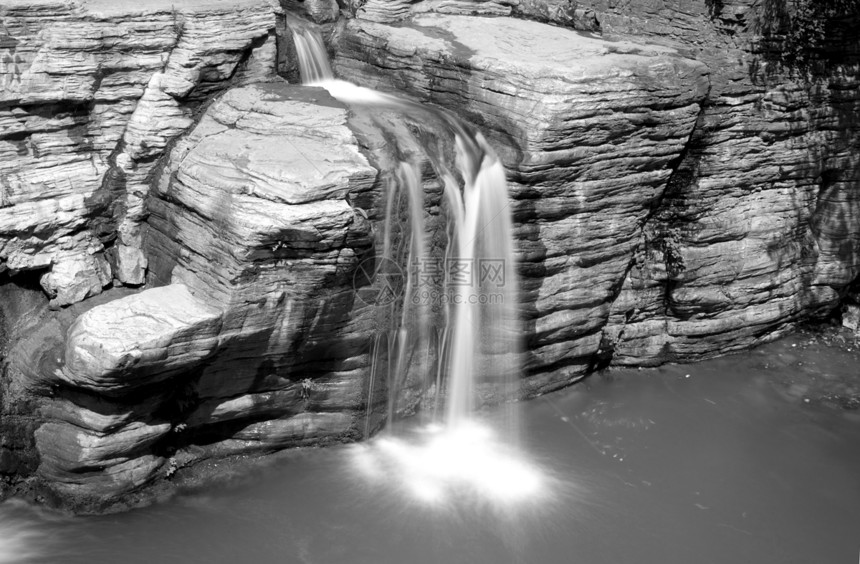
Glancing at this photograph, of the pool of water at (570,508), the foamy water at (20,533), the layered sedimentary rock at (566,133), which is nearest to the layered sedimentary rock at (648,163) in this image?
the layered sedimentary rock at (566,133)

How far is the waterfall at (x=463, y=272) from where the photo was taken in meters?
9.10

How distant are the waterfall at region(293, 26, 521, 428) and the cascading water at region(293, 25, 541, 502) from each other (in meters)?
0.01

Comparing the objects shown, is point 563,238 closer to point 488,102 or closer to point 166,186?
point 488,102

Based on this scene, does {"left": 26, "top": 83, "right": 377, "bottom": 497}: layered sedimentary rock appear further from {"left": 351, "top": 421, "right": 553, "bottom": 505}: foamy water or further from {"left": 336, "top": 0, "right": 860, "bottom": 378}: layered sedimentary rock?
{"left": 336, "top": 0, "right": 860, "bottom": 378}: layered sedimentary rock

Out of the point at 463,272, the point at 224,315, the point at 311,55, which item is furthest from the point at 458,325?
the point at 311,55

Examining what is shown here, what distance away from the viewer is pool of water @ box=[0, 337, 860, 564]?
319 inches

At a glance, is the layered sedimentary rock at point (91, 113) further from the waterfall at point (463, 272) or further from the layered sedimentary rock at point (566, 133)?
the layered sedimentary rock at point (566, 133)

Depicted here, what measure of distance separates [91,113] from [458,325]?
436cm

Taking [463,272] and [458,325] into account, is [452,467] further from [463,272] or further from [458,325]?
[463,272]

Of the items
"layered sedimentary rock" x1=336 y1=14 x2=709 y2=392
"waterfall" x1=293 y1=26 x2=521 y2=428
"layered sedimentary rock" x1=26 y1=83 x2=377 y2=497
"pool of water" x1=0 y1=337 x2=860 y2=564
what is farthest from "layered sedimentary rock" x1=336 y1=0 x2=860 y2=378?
"layered sedimentary rock" x1=26 y1=83 x2=377 y2=497

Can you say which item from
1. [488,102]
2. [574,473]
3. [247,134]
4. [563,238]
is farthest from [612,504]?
[247,134]

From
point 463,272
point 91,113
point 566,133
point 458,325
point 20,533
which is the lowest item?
point 20,533

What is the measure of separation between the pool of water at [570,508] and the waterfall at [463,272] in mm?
793

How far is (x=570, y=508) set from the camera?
870 centimetres
